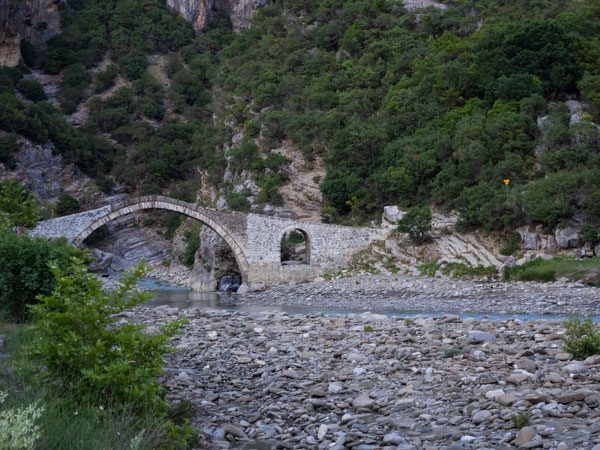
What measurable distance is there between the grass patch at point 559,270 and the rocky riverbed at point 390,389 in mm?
11240

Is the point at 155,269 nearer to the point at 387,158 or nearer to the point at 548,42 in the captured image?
the point at 387,158

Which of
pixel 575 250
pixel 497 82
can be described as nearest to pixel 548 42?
pixel 497 82

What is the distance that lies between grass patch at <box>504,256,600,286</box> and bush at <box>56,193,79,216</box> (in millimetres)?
39474

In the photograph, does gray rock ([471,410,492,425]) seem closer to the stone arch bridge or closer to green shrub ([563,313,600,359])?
green shrub ([563,313,600,359])

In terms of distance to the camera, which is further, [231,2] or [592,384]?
[231,2]

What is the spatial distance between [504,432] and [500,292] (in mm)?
15448

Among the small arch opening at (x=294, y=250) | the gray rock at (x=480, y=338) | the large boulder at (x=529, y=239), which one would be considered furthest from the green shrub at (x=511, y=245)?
the gray rock at (x=480, y=338)

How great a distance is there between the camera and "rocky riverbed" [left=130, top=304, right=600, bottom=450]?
4.83 metres

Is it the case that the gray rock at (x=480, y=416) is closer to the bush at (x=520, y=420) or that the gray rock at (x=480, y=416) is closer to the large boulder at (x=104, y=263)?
the bush at (x=520, y=420)

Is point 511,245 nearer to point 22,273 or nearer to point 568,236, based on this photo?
point 568,236

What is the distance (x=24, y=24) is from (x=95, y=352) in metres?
73.5

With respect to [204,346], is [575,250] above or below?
above

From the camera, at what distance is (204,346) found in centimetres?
904

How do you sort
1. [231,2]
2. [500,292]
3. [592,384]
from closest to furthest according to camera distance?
1. [592,384]
2. [500,292]
3. [231,2]
